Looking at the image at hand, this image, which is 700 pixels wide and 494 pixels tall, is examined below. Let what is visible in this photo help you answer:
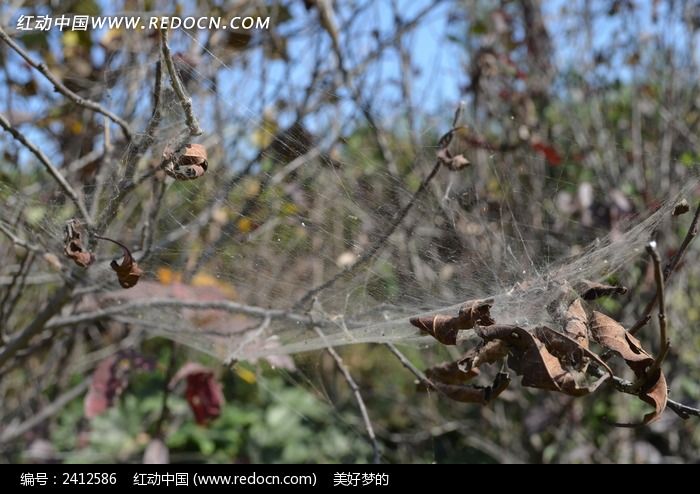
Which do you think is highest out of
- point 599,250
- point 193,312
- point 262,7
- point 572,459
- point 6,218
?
point 262,7

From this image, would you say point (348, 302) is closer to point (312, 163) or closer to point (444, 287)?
point (444, 287)

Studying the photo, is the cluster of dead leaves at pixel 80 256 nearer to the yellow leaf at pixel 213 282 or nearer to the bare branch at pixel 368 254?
the bare branch at pixel 368 254

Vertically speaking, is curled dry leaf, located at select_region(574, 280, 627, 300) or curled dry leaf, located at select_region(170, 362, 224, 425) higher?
curled dry leaf, located at select_region(170, 362, 224, 425)

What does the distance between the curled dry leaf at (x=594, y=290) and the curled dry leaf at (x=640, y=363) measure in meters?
0.13

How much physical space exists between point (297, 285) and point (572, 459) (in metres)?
1.72

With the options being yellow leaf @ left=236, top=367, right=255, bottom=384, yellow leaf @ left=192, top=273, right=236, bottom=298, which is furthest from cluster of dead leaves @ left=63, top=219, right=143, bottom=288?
yellow leaf @ left=236, top=367, right=255, bottom=384

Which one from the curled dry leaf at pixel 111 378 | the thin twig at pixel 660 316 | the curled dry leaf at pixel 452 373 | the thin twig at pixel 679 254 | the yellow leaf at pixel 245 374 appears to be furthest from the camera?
the yellow leaf at pixel 245 374

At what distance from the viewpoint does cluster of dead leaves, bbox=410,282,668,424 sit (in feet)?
4.17

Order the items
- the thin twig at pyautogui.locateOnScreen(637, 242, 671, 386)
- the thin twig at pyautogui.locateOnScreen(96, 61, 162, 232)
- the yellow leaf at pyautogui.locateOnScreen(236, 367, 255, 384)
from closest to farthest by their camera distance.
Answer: the thin twig at pyautogui.locateOnScreen(637, 242, 671, 386)
the thin twig at pyautogui.locateOnScreen(96, 61, 162, 232)
the yellow leaf at pyautogui.locateOnScreen(236, 367, 255, 384)

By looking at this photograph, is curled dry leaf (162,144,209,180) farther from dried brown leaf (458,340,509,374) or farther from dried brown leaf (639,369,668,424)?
dried brown leaf (639,369,668,424)

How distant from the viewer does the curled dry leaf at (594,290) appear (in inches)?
57.4

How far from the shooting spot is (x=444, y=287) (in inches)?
77.8

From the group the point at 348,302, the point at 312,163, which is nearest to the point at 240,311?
the point at 348,302

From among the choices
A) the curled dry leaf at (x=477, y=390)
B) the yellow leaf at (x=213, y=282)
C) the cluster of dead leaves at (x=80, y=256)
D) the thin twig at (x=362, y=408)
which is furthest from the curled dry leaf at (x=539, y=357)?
the yellow leaf at (x=213, y=282)
